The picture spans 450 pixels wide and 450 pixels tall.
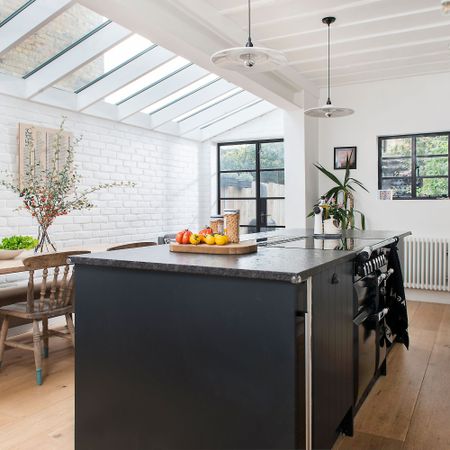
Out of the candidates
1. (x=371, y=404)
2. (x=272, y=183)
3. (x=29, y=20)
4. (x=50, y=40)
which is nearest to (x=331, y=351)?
(x=371, y=404)

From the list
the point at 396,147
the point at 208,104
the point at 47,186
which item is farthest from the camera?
the point at 208,104

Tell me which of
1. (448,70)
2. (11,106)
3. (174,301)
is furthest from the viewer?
(448,70)

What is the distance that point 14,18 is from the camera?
361 cm

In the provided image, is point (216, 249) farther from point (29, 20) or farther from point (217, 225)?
point (29, 20)

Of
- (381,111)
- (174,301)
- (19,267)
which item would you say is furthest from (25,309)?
(381,111)

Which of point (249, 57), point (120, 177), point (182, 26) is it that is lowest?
point (120, 177)

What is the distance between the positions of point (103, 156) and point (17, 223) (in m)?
1.35

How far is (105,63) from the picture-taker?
471 cm

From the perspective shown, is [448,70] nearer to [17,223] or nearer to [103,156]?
[103,156]

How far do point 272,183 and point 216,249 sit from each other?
5205mm

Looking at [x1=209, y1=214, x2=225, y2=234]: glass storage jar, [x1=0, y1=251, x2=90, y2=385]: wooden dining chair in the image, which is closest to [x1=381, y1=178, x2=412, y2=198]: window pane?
[x1=209, y1=214, x2=225, y2=234]: glass storage jar

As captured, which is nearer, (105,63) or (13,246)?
(13,246)

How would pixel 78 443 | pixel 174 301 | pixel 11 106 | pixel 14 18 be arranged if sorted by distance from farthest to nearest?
pixel 11 106
pixel 14 18
pixel 78 443
pixel 174 301

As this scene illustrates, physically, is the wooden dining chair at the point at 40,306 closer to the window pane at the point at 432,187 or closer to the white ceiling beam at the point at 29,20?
the white ceiling beam at the point at 29,20
